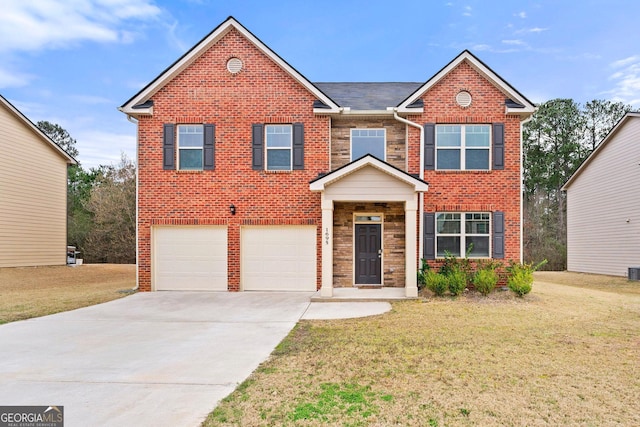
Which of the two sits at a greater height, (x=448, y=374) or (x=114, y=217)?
(x=114, y=217)

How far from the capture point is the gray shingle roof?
14227 millimetres

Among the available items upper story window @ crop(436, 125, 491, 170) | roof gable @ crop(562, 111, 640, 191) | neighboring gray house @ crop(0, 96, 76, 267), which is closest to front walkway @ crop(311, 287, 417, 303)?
Answer: upper story window @ crop(436, 125, 491, 170)

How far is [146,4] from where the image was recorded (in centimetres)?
1692

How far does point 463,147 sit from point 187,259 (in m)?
9.62

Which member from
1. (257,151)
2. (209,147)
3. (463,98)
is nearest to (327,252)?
(257,151)

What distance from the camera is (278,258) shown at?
44.1 ft

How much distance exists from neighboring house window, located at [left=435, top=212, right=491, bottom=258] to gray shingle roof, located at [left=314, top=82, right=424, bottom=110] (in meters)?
4.27

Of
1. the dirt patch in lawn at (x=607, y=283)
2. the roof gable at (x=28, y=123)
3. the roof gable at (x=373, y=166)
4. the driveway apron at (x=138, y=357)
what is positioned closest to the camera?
the driveway apron at (x=138, y=357)

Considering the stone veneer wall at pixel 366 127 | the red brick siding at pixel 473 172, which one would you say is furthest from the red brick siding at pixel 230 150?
the red brick siding at pixel 473 172

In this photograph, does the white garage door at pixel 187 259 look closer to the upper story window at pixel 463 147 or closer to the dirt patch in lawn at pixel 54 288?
the dirt patch in lawn at pixel 54 288

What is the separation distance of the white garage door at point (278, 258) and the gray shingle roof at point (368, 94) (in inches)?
182

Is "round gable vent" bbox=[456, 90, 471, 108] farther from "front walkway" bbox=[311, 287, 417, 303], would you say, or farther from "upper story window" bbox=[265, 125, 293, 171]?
"front walkway" bbox=[311, 287, 417, 303]

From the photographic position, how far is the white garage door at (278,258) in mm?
13414

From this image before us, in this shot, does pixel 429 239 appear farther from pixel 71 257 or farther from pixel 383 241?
pixel 71 257
